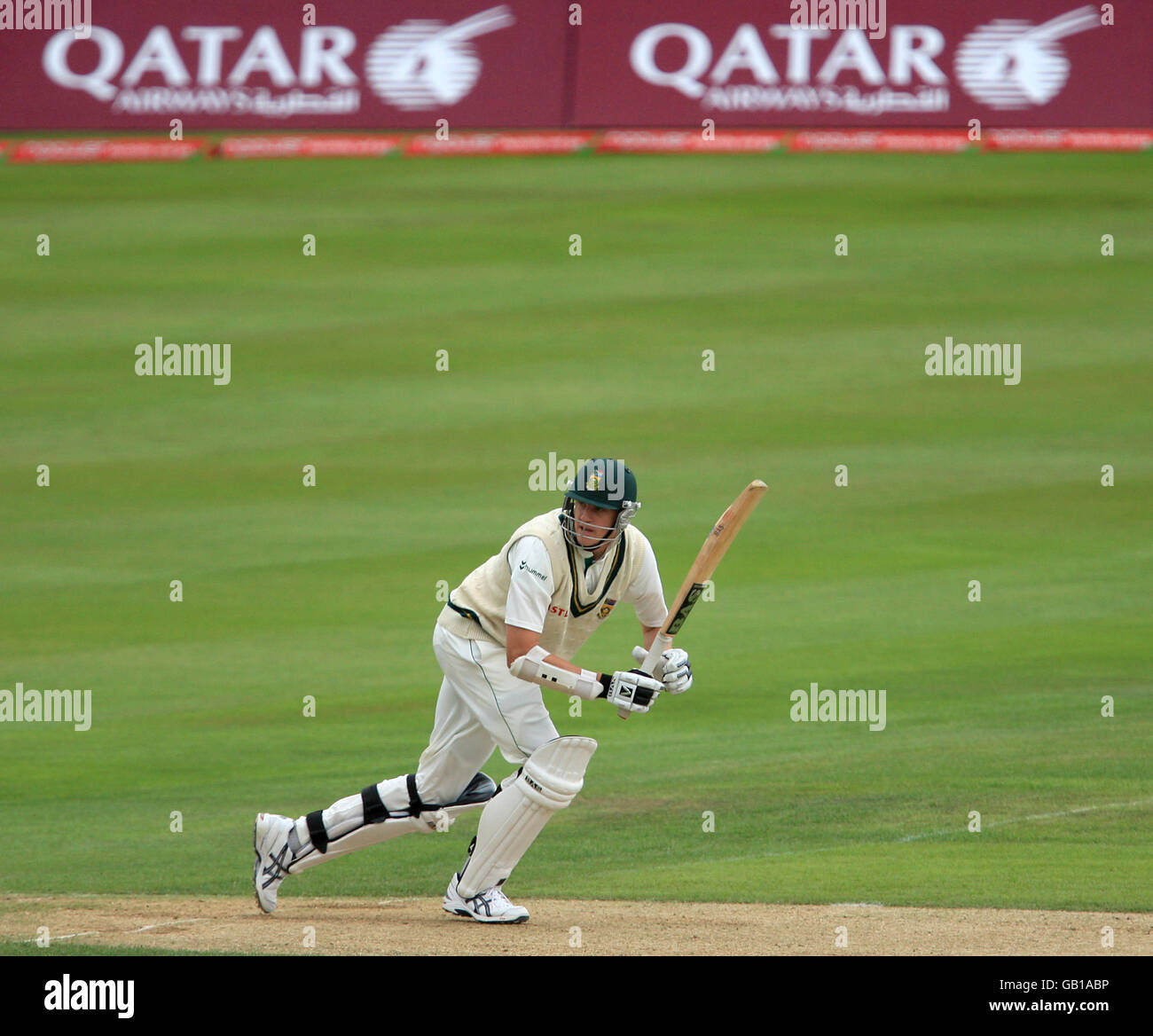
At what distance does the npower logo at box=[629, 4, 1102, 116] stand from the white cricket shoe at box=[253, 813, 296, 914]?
18.6 meters

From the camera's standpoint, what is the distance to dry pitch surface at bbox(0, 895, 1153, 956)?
23.1 feet

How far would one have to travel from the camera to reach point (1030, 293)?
23078 mm

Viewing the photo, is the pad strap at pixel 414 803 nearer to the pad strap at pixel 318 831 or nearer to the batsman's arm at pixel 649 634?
the pad strap at pixel 318 831

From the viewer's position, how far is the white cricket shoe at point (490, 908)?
25.4 feet

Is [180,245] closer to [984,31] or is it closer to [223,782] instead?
[984,31]

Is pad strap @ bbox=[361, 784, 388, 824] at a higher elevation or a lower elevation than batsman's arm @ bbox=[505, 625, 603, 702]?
lower

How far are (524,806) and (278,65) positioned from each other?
65.4 ft
